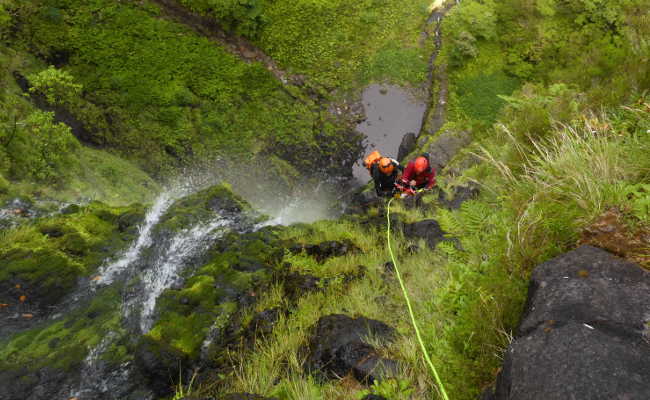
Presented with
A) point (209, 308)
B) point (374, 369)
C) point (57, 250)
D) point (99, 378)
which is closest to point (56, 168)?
point (57, 250)

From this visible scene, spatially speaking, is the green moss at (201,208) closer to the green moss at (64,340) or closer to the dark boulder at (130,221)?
the dark boulder at (130,221)

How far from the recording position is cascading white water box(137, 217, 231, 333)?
5.07 meters

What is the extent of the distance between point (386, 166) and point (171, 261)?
4.34m

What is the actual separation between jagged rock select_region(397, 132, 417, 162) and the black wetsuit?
416cm

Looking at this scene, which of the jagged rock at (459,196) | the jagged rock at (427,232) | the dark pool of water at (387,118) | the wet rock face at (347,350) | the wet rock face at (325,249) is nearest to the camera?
the wet rock face at (347,350)

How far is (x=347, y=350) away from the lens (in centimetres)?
301

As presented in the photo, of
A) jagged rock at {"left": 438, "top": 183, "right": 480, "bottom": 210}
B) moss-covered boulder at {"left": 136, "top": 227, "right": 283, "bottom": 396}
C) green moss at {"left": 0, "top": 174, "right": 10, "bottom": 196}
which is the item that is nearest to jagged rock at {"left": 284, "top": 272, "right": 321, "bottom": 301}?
moss-covered boulder at {"left": 136, "top": 227, "right": 283, "bottom": 396}

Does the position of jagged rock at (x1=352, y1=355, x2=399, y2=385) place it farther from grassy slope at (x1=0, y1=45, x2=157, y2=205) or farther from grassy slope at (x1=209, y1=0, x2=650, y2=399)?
grassy slope at (x1=0, y1=45, x2=157, y2=205)

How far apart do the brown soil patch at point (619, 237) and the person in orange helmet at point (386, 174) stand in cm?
498

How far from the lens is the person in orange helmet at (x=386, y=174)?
23.5 ft

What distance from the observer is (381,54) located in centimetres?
1331

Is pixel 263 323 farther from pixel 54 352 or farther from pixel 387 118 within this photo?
pixel 387 118

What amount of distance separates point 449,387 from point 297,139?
9.90 metres

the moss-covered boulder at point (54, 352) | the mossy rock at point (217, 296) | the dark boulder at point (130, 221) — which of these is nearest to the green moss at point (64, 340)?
the moss-covered boulder at point (54, 352)
